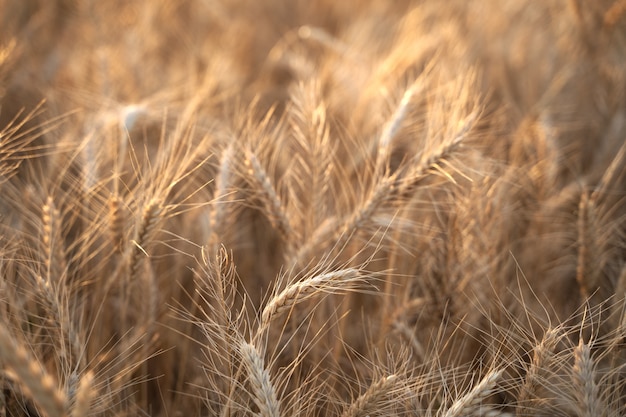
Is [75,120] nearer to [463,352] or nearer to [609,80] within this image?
[463,352]

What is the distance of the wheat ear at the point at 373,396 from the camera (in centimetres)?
84

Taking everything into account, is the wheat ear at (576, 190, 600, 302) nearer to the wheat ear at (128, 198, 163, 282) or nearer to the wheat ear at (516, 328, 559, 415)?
the wheat ear at (516, 328, 559, 415)

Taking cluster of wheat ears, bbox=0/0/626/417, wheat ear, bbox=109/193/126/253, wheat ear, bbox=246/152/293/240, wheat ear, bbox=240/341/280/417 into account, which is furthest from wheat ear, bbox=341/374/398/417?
wheat ear, bbox=109/193/126/253

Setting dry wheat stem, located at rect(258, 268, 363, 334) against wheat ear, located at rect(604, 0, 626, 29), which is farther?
wheat ear, located at rect(604, 0, 626, 29)

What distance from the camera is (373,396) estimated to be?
33.6 inches

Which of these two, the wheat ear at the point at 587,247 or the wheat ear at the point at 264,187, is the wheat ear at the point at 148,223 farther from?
the wheat ear at the point at 587,247

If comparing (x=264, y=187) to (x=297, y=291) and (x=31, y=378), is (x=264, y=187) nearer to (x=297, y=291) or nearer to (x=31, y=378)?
(x=297, y=291)

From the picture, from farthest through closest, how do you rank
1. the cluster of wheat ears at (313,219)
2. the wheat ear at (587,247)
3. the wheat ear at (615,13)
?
the wheat ear at (615,13) < the wheat ear at (587,247) < the cluster of wheat ears at (313,219)

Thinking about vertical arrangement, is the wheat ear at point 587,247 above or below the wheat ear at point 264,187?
below

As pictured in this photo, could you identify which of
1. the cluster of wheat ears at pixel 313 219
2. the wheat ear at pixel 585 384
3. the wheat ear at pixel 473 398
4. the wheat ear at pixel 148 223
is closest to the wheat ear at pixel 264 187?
the cluster of wheat ears at pixel 313 219

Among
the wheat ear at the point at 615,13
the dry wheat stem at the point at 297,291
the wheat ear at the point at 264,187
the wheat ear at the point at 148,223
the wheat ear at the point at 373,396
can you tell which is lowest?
the wheat ear at the point at 373,396

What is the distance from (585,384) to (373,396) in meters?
0.36

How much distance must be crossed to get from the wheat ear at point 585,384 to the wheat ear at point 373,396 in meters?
0.31

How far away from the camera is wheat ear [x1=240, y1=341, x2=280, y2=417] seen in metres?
0.78
